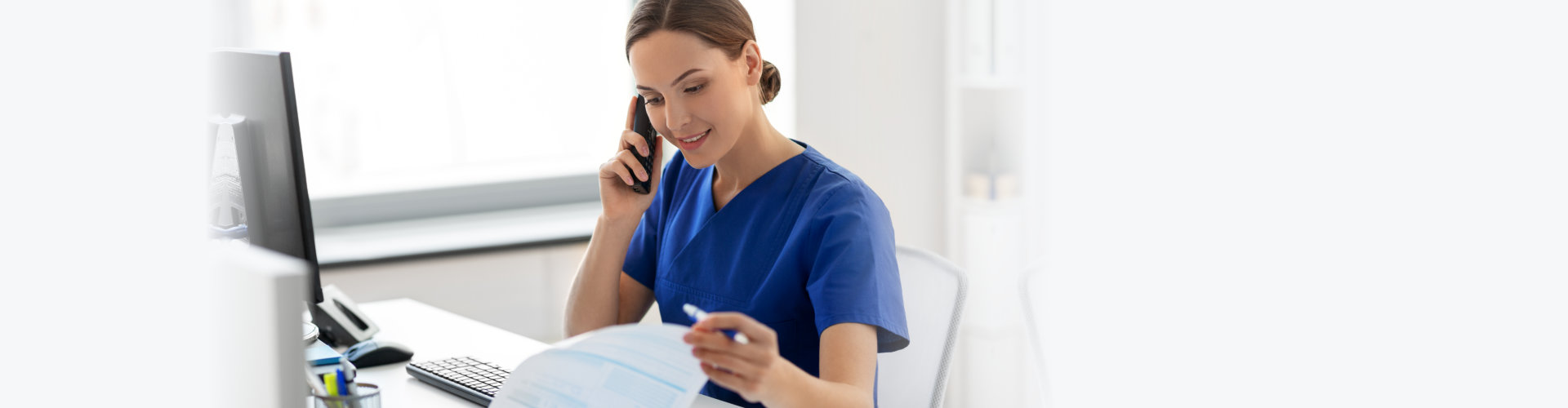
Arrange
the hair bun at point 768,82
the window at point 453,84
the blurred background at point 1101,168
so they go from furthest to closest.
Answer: the window at point 453,84 → the hair bun at point 768,82 → the blurred background at point 1101,168

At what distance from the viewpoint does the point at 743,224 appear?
130cm

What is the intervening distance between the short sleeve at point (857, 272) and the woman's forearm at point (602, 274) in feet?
1.15

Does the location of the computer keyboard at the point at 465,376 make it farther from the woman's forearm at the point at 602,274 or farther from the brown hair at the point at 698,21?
the brown hair at the point at 698,21

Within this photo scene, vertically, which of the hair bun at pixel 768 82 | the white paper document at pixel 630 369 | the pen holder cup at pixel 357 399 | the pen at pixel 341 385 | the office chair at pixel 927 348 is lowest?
the office chair at pixel 927 348

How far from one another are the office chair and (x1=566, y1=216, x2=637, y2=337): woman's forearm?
36 centimetres

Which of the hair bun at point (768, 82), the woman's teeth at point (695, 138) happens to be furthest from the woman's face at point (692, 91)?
the hair bun at point (768, 82)

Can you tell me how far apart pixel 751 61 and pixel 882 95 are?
1442mm

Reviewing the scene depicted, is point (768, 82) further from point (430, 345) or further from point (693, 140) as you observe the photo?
point (430, 345)

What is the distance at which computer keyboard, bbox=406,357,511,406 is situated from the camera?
1.22m

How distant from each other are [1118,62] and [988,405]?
1891 millimetres

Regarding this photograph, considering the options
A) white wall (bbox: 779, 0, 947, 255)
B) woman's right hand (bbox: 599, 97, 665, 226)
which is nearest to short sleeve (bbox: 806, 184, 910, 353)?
woman's right hand (bbox: 599, 97, 665, 226)

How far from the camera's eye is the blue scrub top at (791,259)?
1.14 meters

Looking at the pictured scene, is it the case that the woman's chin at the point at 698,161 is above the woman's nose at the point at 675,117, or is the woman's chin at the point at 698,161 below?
below

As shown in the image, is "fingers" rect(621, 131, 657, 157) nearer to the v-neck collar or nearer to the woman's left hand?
the v-neck collar
